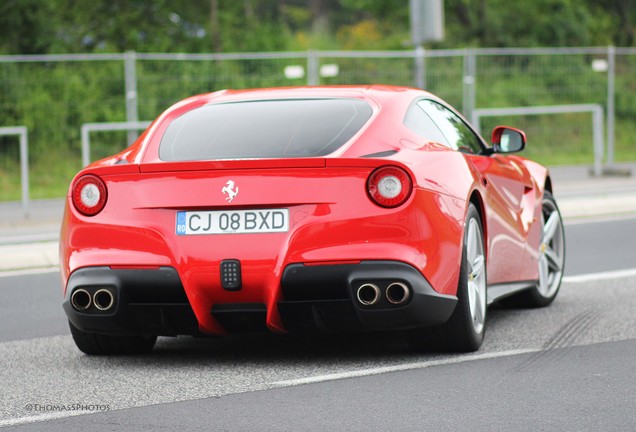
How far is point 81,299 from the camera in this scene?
7195 mm

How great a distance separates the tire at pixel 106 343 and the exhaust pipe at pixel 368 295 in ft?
4.63

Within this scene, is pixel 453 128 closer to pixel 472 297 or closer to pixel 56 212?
pixel 472 297

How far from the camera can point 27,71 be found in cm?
1864

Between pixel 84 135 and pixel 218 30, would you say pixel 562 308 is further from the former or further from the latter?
pixel 218 30

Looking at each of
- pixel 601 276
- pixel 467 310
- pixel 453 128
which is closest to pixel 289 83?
pixel 601 276

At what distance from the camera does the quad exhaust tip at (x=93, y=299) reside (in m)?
7.11

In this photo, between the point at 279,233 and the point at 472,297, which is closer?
the point at 279,233

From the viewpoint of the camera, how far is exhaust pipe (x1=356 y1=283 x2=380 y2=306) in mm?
6902

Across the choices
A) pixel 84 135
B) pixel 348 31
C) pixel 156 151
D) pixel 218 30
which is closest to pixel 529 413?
pixel 156 151

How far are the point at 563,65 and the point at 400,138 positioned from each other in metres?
16.7

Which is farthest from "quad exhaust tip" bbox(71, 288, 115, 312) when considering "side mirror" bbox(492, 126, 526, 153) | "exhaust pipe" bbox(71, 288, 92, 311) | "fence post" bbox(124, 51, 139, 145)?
"fence post" bbox(124, 51, 139, 145)

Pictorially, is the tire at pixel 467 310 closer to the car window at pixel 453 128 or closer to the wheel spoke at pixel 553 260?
the car window at pixel 453 128

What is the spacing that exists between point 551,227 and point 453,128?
1.52m

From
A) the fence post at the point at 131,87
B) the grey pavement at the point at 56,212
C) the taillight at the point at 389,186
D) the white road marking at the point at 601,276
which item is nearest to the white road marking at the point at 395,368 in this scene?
the taillight at the point at 389,186
